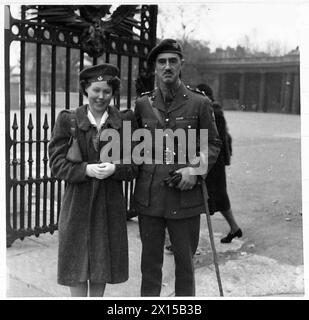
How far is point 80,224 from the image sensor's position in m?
2.73

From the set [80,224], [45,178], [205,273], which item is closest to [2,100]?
[80,224]

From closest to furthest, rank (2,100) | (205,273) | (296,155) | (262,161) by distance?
(2,100)
(205,273)
(262,161)
(296,155)

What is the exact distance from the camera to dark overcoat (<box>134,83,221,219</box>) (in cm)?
289

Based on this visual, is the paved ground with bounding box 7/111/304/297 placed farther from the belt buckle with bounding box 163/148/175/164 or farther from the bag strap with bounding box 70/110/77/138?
the bag strap with bounding box 70/110/77/138

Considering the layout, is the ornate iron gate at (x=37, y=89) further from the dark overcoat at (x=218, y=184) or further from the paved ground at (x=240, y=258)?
the dark overcoat at (x=218, y=184)

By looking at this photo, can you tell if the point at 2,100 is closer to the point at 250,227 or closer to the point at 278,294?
the point at 278,294

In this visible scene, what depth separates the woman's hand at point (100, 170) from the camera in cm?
261

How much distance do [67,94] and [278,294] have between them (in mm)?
2589

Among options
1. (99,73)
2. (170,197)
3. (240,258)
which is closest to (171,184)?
(170,197)

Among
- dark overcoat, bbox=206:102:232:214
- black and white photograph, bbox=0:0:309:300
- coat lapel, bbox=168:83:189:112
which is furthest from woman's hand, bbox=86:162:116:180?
dark overcoat, bbox=206:102:232:214

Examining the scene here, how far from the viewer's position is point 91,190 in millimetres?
2729

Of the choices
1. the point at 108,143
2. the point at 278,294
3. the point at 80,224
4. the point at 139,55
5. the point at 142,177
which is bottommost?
the point at 278,294

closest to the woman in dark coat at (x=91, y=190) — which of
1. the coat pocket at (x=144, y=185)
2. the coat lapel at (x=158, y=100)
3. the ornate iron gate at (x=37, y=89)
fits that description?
the coat pocket at (x=144, y=185)

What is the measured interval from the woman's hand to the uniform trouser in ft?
1.62
